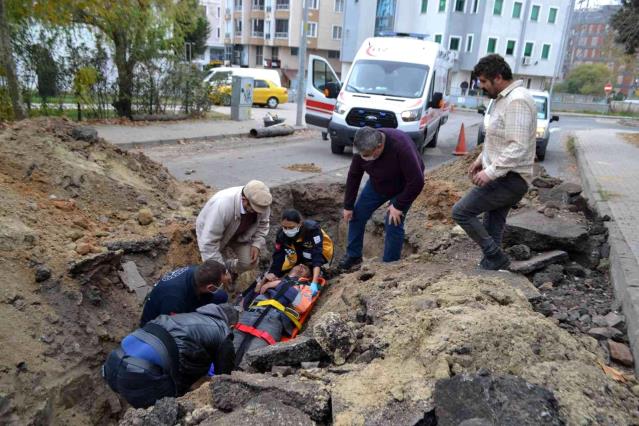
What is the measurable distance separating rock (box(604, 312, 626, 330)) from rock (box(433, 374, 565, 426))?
1560 millimetres

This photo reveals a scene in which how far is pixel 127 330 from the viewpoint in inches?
173

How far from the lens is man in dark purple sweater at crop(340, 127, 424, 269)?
436 centimetres

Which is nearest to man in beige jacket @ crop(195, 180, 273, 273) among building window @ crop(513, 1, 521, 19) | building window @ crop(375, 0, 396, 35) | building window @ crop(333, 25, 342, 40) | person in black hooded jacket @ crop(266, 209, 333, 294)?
person in black hooded jacket @ crop(266, 209, 333, 294)

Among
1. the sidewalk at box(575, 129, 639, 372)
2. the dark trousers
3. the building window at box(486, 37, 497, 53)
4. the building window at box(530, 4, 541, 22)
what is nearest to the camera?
the sidewalk at box(575, 129, 639, 372)

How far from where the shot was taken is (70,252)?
445 cm

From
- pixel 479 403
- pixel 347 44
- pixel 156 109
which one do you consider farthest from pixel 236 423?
pixel 347 44

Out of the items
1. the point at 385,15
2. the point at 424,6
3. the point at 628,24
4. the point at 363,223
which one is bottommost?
the point at 363,223

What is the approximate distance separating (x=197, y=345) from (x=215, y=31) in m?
66.5

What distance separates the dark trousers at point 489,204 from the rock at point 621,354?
123cm

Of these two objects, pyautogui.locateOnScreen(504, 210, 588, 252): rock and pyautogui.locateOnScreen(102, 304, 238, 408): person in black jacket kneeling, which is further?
pyautogui.locateOnScreen(504, 210, 588, 252): rock

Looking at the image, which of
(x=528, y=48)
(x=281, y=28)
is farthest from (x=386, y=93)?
(x=281, y=28)

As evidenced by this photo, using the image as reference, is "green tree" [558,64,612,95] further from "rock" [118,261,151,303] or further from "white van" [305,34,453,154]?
"rock" [118,261,151,303]

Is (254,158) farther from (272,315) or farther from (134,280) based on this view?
(272,315)

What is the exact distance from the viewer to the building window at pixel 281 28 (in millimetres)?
53219
